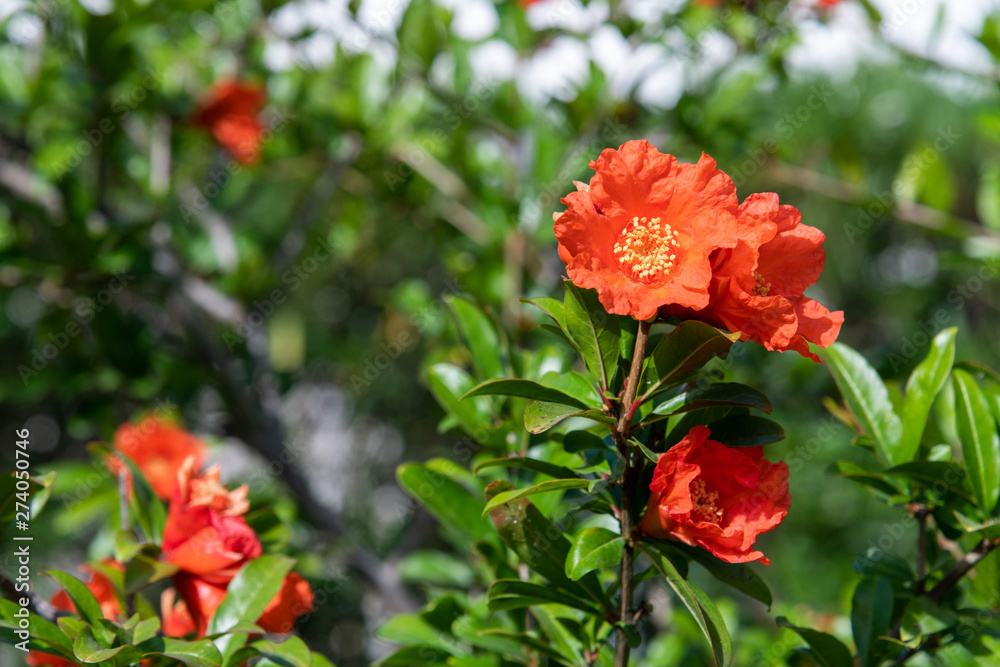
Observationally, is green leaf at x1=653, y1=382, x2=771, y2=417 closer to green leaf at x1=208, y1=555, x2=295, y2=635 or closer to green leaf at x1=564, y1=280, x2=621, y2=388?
green leaf at x1=564, y1=280, x2=621, y2=388

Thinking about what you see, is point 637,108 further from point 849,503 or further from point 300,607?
point 849,503

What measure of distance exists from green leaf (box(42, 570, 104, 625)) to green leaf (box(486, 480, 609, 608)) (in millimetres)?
397

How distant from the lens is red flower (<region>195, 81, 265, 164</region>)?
1.78 m

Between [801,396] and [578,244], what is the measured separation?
1300 millimetres

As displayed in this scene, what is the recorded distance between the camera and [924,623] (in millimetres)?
764

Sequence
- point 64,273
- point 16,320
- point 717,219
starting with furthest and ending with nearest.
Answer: point 16,320 → point 64,273 → point 717,219

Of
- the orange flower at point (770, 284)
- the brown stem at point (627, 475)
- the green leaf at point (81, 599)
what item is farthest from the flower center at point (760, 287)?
the green leaf at point (81, 599)

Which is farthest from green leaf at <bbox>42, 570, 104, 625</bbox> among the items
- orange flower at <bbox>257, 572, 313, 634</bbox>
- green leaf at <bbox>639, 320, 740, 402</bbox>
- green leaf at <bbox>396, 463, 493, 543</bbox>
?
green leaf at <bbox>639, 320, 740, 402</bbox>

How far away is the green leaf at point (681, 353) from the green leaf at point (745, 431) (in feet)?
0.25

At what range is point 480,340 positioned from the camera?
0.92 m

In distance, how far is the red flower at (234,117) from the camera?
5.84 feet

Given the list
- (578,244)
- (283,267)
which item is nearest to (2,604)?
(578,244)

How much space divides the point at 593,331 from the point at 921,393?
0.40 meters

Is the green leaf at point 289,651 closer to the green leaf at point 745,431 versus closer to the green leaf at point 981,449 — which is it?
the green leaf at point 745,431
